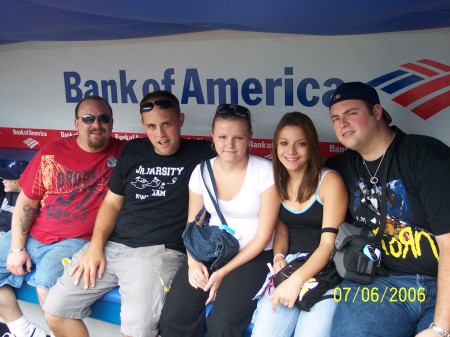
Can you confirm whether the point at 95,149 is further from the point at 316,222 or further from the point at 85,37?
the point at 316,222

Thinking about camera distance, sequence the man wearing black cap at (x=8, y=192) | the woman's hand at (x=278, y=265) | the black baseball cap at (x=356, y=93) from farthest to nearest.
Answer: the man wearing black cap at (x=8, y=192) < the woman's hand at (x=278, y=265) < the black baseball cap at (x=356, y=93)

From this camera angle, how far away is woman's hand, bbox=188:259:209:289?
6.33 feet

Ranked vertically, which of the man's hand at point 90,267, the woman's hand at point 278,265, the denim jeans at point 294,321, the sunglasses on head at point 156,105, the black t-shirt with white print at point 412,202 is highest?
the sunglasses on head at point 156,105

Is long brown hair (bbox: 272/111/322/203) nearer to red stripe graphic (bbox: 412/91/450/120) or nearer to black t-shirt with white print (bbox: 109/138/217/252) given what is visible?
black t-shirt with white print (bbox: 109/138/217/252)

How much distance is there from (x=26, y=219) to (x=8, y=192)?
0.48 m

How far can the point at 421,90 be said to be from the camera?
2.37 m

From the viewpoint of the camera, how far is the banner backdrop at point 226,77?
237cm

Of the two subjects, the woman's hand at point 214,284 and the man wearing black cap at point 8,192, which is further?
the man wearing black cap at point 8,192

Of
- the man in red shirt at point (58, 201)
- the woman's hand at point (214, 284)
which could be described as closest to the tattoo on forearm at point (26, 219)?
the man in red shirt at point (58, 201)

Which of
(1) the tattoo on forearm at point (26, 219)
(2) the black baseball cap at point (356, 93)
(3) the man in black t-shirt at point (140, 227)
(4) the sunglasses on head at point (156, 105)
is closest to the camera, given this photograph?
(2) the black baseball cap at point (356, 93)

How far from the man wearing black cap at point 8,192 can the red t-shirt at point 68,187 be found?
1.15 ft

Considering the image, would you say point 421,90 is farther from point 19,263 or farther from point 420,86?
point 19,263

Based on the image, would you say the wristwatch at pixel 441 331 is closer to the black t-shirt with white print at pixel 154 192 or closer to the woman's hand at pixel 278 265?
the woman's hand at pixel 278 265
